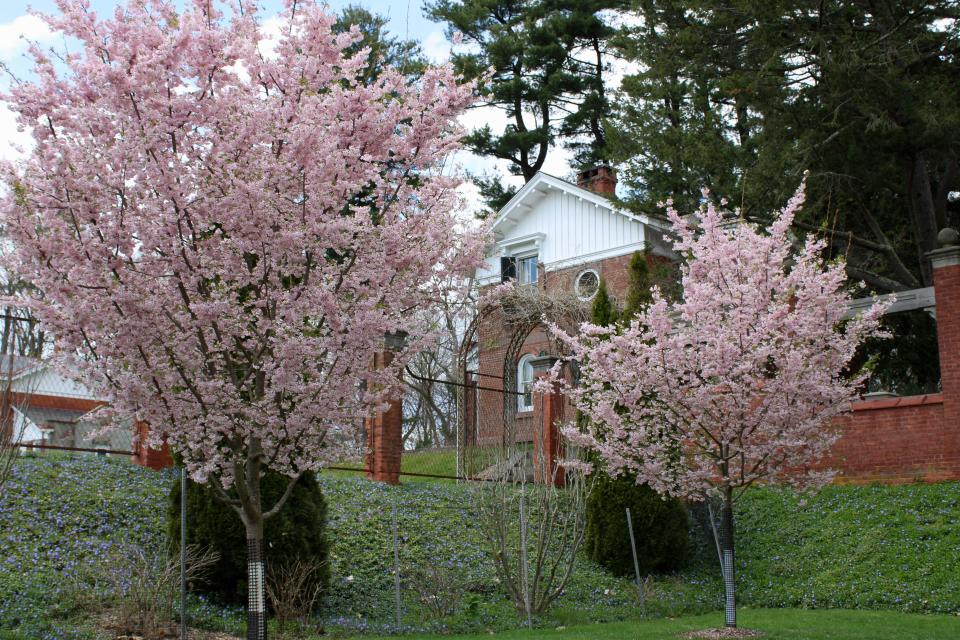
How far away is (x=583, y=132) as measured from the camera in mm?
31047

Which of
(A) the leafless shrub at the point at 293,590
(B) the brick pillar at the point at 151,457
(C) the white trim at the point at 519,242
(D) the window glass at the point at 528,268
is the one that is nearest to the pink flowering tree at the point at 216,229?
(A) the leafless shrub at the point at 293,590

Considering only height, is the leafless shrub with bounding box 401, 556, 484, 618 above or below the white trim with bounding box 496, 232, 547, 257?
below

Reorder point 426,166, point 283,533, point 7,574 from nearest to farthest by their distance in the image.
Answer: point 426,166 → point 7,574 → point 283,533

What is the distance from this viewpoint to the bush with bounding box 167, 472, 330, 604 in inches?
365

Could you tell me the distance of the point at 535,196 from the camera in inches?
1065

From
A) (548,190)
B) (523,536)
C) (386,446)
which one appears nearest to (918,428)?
(523,536)

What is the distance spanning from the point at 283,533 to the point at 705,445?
181 inches

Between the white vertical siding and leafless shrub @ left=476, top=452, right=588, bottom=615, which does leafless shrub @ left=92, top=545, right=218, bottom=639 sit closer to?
leafless shrub @ left=476, top=452, right=588, bottom=615

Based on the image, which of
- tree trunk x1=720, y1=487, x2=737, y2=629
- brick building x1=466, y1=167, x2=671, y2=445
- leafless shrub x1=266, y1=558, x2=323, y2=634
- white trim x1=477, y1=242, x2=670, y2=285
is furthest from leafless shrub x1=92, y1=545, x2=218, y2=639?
white trim x1=477, y1=242, x2=670, y2=285

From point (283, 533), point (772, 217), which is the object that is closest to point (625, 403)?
point (283, 533)

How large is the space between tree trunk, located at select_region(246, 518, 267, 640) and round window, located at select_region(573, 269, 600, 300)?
62.6ft

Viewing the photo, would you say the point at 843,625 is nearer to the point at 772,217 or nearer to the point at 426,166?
the point at 426,166

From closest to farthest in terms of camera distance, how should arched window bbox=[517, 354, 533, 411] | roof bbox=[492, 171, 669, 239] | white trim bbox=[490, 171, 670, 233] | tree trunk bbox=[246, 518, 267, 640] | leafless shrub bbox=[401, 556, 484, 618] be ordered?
tree trunk bbox=[246, 518, 267, 640], leafless shrub bbox=[401, 556, 484, 618], white trim bbox=[490, 171, 670, 233], roof bbox=[492, 171, 669, 239], arched window bbox=[517, 354, 533, 411]

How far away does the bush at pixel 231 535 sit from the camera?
9266 mm
